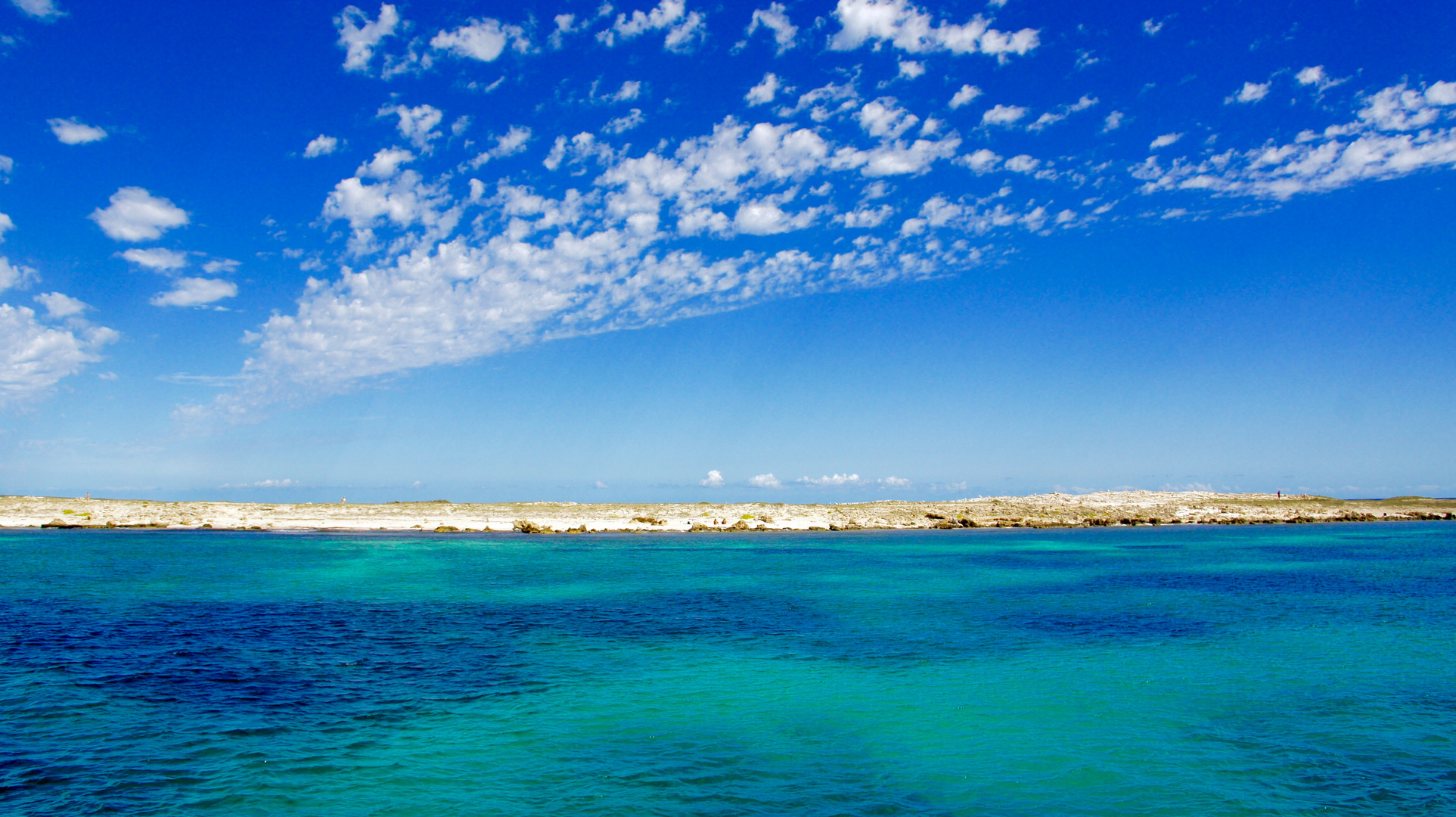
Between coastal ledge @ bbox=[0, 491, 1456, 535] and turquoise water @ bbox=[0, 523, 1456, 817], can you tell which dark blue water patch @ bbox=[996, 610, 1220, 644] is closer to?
turquoise water @ bbox=[0, 523, 1456, 817]

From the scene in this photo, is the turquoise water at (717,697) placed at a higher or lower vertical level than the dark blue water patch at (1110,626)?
higher

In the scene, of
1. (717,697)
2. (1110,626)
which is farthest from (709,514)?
(717,697)

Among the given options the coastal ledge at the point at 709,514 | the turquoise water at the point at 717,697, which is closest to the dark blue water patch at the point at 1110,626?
the turquoise water at the point at 717,697

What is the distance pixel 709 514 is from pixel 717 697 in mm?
77764

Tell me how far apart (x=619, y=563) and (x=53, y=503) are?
7551cm

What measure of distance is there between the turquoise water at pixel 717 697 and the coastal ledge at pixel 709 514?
45.6 meters

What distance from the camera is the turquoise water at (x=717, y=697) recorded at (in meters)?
11.6

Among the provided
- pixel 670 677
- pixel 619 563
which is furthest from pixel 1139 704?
pixel 619 563

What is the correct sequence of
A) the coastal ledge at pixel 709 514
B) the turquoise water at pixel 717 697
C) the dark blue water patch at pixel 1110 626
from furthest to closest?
the coastal ledge at pixel 709 514, the dark blue water patch at pixel 1110 626, the turquoise water at pixel 717 697

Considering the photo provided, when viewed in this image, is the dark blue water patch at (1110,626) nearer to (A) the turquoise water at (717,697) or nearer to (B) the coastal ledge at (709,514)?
(A) the turquoise water at (717,697)

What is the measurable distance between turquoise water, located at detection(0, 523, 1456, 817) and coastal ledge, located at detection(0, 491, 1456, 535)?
149 ft

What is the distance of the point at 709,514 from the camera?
309ft

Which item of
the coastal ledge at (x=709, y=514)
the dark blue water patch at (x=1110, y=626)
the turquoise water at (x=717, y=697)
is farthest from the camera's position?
the coastal ledge at (x=709, y=514)

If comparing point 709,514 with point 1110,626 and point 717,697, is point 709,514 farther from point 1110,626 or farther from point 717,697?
point 717,697
